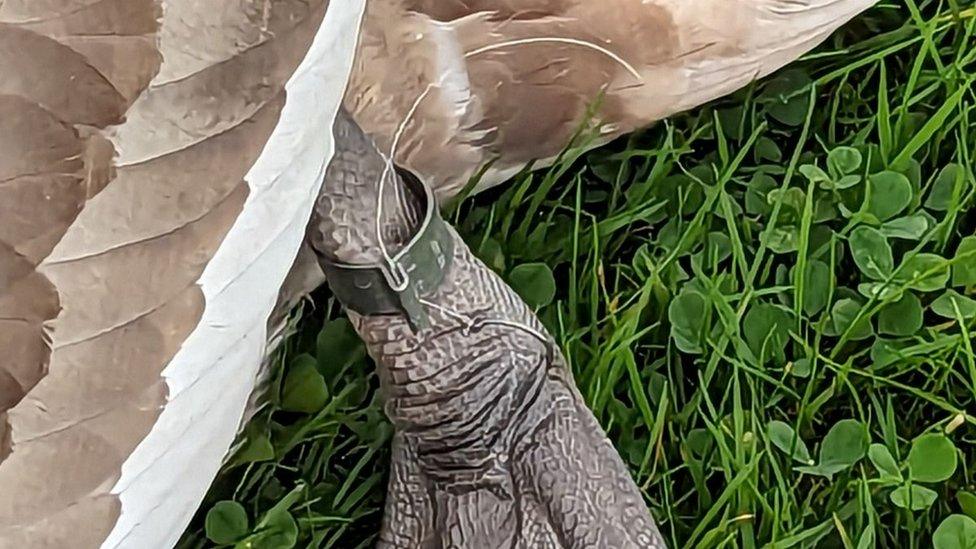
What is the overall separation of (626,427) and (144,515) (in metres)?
0.53

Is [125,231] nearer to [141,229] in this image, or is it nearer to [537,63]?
[141,229]

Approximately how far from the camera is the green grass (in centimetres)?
113

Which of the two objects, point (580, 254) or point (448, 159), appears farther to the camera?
point (580, 254)

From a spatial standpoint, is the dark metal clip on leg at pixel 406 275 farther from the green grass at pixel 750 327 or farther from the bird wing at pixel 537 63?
the green grass at pixel 750 327

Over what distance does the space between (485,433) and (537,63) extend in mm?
264

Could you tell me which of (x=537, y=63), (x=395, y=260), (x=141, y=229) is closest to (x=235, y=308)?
(x=141, y=229)

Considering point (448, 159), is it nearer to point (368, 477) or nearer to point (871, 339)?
point (368, 477)

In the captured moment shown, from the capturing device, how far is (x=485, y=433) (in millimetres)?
1031

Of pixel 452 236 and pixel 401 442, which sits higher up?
pixel 452 236

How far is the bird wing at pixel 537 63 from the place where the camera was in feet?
3.40

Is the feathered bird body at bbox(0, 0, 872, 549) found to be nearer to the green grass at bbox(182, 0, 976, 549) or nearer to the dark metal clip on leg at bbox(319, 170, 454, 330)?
the dark metal clip on leg at bbox(319, 170, 454, 330)

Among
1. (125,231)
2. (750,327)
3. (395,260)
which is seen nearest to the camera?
(125,231)

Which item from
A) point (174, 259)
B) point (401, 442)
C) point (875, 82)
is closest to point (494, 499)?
point (401, 442)

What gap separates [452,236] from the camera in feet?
3.40
